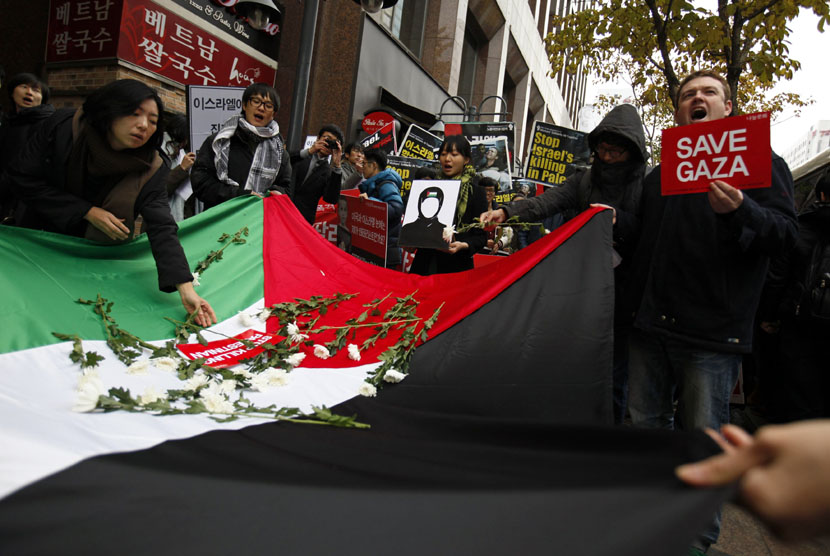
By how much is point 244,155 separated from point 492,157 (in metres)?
5.39

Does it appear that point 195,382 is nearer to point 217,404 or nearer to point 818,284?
point 217,404

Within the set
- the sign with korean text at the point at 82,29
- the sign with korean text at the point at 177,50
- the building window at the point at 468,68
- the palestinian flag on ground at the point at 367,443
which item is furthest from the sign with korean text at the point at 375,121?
the building window at the point at 468,68

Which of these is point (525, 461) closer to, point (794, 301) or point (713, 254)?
point (713, 254)

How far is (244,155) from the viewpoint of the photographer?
179 inches

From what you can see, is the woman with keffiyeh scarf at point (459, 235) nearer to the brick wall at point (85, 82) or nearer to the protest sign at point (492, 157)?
the protest sign at point (492, 157)

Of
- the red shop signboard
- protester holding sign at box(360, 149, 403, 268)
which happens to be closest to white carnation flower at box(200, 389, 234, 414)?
protester holding sign at box(360, 149, 403, 268)

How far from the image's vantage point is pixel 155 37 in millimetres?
8523

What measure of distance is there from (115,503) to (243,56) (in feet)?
33.2

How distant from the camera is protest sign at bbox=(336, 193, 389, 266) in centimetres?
520

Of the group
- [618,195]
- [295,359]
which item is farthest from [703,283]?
[295,359]

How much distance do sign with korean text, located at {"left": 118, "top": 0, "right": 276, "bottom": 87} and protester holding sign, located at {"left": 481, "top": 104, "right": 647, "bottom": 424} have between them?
7.13 m

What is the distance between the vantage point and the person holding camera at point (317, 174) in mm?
5781

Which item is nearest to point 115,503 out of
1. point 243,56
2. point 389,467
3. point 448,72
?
point 389,467

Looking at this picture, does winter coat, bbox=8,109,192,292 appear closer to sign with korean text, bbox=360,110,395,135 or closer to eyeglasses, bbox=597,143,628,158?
eyeglasses, bbox=597,143,628,158
